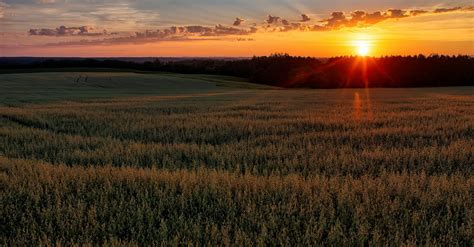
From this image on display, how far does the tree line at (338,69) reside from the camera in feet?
297

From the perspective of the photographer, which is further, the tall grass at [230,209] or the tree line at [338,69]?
the tree line at [338,69]

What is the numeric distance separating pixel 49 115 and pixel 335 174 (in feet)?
50.6

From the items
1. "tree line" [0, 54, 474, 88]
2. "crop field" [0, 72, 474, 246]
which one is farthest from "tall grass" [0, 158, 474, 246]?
"tree line" [0, 54, 474, 88]


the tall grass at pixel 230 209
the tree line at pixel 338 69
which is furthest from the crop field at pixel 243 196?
the tree line at pixel 338 69

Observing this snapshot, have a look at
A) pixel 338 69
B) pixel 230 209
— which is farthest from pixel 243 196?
pixel 338 69

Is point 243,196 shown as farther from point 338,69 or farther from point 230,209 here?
point 338,69

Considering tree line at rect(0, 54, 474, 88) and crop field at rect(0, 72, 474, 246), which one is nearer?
crop field at rect(0, 72, 474, 246)

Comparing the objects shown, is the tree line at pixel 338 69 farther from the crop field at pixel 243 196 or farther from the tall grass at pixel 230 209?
the tall grass at pixel 230 209

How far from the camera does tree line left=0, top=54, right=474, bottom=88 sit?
90.6 m

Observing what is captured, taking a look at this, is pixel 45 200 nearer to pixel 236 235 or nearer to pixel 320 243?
pixel 236 235

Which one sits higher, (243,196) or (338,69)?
(338,69)

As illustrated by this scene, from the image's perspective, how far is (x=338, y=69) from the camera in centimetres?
10162

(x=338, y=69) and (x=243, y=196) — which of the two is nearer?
(x=243, y=196)

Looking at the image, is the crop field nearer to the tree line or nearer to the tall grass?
the tall grass
